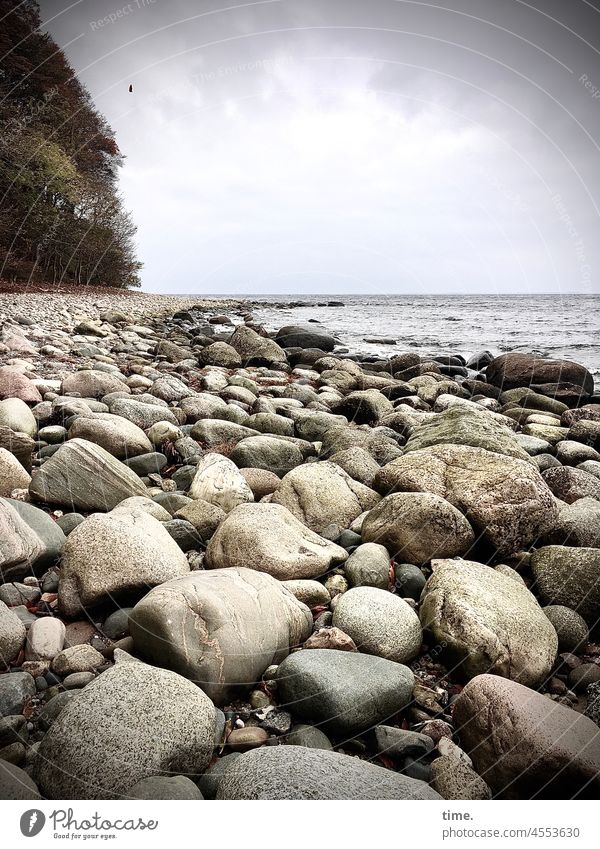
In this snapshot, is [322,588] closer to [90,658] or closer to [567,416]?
[90,658]

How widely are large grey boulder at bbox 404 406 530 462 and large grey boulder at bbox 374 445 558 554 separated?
45 cm

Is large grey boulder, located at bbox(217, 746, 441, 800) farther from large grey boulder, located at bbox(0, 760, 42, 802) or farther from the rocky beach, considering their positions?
large grey boulder, located at bbox(0, 760, 42, 802)

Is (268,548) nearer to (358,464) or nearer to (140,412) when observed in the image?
(358,464)

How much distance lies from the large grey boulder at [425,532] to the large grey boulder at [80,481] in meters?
2.09

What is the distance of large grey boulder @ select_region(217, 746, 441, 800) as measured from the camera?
1572mm

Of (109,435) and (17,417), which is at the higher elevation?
(17,417)

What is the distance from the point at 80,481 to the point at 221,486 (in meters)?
1.09

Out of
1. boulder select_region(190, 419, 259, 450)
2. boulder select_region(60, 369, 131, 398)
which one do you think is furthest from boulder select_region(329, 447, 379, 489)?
boulder select_region(60, 369, 131, 398)

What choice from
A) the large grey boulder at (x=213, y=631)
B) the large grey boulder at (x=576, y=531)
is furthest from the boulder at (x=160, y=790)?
the large grey boulder at (x=576, y=531)

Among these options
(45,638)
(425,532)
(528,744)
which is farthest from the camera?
(425,532)

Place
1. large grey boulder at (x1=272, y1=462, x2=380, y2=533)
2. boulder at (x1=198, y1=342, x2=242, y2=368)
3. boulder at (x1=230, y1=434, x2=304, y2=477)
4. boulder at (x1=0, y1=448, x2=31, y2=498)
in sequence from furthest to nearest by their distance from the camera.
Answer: boulder at (x1=198, y1=342, x2=242, y2=368) → boulder at (x1=230, y1=434, x2=304, y2=477) → large grey boulder at (x1=272, y1=462, x2=380, y2=533) → boulder at (x1=0, y1=448, x2=31, y2=498)

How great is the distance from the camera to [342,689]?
6.86ft

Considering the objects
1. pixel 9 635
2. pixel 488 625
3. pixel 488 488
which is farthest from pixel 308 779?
pixel 488 488

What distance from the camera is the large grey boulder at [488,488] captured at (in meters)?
3.36
